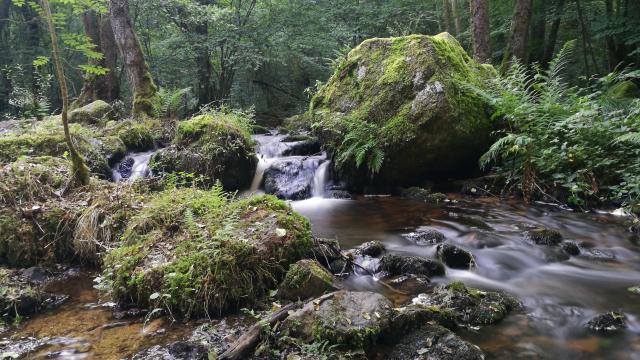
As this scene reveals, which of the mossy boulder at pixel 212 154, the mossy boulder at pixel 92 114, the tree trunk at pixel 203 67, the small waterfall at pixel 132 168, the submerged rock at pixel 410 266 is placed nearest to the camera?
the submerged rock at pixel 410 266

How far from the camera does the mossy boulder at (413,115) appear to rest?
7879mm

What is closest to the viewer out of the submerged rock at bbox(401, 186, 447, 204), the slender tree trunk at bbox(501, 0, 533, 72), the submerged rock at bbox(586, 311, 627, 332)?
the submerged rock at bbox(586, 311, 627, 332)

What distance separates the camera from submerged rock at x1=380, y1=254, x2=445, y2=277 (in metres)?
4.41

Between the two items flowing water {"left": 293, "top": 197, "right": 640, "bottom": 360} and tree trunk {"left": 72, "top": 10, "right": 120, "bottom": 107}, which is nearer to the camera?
flowing water {"left": 293, "top": 197, "right": 640, "bottom": 360}

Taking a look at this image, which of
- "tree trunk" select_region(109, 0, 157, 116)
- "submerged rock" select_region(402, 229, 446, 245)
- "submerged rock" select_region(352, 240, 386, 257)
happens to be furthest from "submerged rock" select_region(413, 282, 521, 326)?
"tree trunk" select_region(109, 0, 157, 116)

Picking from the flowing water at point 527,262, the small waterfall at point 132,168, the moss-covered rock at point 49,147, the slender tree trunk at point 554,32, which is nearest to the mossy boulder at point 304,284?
the flowing water at point 527,262

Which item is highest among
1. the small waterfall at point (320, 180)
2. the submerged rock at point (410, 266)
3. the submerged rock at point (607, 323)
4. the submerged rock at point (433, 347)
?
the small waterfall at point (320, 180)

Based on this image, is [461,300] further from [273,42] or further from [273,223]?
[273,42]

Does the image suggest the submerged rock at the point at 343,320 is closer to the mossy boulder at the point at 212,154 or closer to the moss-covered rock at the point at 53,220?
the moss-covered rock at the point at 53,220

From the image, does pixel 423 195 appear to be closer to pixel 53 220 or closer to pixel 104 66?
pixel 53 220

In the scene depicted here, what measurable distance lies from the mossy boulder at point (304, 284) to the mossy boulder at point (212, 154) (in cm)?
507

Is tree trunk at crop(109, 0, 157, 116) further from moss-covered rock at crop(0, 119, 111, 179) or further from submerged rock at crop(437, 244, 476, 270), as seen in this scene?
submerged rock at crop(437, 244, 476, 270)

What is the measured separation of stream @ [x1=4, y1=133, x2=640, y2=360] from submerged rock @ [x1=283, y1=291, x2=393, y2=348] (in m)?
0.68

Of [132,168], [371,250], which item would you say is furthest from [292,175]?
[371,250]
